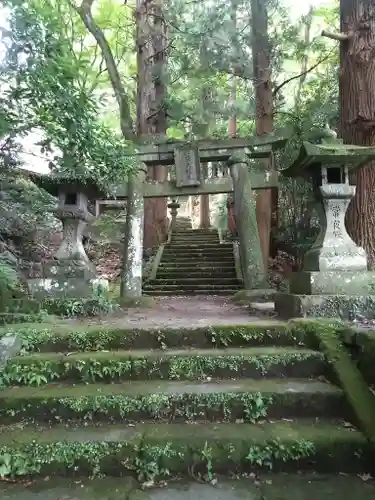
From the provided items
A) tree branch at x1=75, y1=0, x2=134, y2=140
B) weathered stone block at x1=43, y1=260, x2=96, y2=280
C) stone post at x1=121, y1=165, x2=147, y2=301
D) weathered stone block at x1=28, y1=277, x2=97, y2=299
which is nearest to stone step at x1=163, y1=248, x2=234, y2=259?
stone post at x1=121, y1=165, x2=147, y2=301

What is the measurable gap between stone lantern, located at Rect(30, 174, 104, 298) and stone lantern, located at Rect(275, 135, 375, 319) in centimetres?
277

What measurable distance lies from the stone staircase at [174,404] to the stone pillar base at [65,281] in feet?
5.73

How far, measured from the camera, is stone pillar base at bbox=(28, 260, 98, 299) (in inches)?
221

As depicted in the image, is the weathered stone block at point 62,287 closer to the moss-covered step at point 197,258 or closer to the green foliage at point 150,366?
the green foliage at point 150,366

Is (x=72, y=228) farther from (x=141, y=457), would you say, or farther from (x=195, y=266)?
(x=195, y=266)

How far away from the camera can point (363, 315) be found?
4160 millimetres

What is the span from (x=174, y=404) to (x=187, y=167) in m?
5.81

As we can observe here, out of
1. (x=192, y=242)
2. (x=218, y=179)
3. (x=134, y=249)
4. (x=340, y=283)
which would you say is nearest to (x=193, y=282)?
(x=218, y=179)

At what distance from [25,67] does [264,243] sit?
26.3 ft

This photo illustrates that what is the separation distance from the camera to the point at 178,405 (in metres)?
2.94

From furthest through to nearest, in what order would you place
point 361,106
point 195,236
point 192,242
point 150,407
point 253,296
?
point 195,236, point 192,242, point 253,296, point 361,106, point 150,407

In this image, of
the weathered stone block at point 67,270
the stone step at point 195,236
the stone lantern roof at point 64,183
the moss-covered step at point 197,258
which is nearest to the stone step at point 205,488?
the weathered stone block at point 67,270

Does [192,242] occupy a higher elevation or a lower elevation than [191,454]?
higher

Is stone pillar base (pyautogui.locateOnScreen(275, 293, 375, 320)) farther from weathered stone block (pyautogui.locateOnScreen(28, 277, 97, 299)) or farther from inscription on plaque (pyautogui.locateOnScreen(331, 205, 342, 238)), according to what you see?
weathered stone block (pyautogui.locateOnScreen(28, 277, 97, 299))
